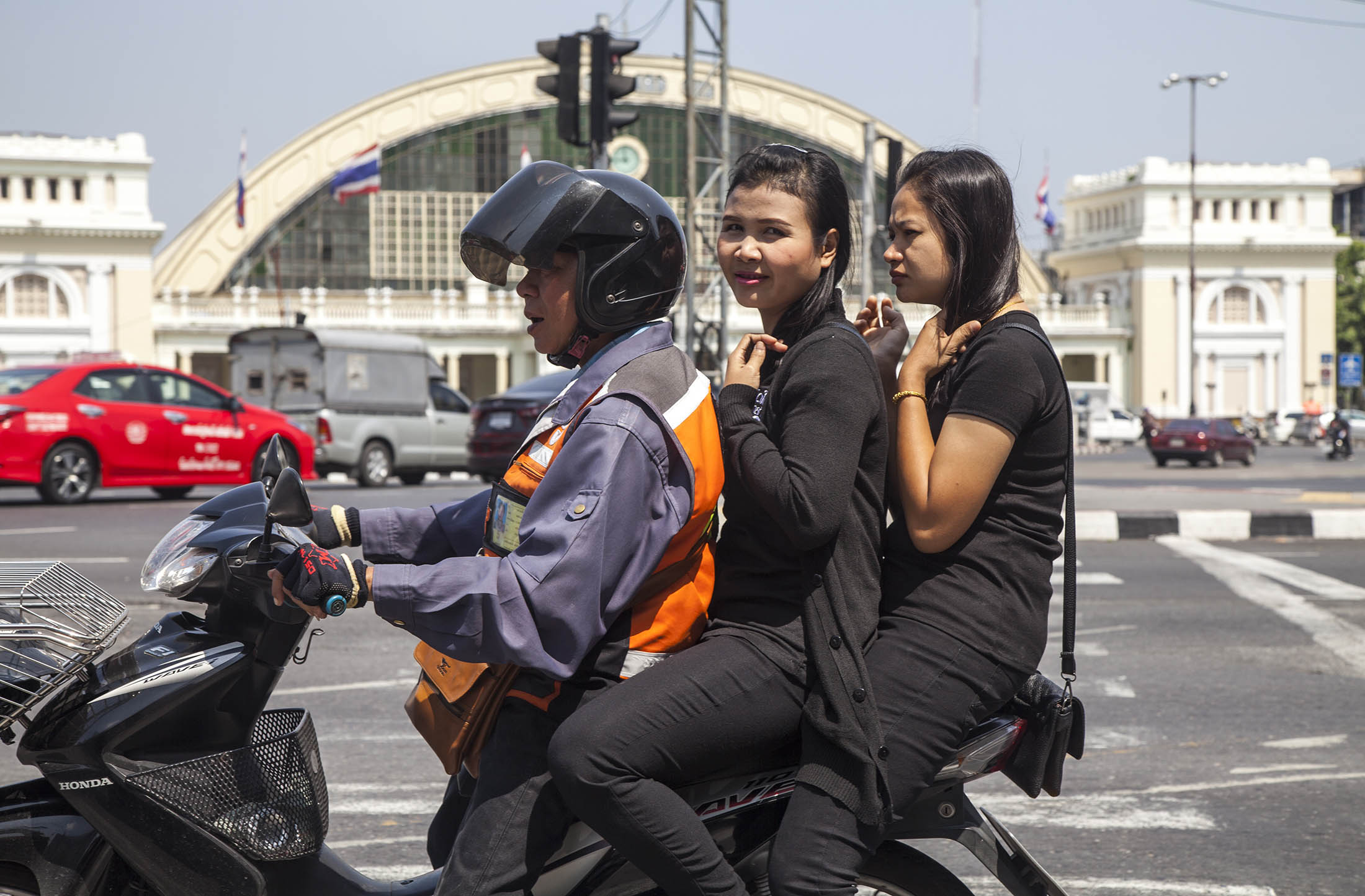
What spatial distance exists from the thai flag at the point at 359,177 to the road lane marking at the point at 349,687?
3785 cm

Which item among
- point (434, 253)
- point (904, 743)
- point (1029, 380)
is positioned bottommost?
point (904, 743)

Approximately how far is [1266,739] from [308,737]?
154 inches

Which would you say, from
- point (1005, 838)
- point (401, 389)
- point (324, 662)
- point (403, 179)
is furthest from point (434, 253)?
point (1005, 838)

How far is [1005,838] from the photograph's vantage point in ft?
7.52

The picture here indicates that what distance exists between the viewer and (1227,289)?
75.8 m

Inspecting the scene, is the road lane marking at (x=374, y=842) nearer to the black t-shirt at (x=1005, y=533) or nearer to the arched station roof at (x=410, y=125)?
the black t-shirt at (x=1005, y=533)

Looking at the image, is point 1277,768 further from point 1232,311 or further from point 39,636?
point 1232,311

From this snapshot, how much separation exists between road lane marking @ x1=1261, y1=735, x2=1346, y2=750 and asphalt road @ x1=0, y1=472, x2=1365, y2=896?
11 mm

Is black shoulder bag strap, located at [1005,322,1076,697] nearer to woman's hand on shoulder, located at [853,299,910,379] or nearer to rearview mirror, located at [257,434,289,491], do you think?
woman's hand on shoulder, located at [853,299,910,379]

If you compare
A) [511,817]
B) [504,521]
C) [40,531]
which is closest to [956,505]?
[504,521]

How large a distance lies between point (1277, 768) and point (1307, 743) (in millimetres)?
424

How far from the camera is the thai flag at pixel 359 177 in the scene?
42.4m

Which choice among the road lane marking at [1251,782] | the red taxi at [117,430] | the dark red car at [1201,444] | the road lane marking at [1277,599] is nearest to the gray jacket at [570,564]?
the road lane marking at [1251,782]

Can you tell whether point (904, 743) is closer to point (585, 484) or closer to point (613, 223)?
point (585, 484)
